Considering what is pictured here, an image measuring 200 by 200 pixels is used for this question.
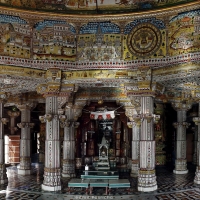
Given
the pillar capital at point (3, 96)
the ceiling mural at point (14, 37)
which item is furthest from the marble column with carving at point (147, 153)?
the pillar capital at point (3, 96)

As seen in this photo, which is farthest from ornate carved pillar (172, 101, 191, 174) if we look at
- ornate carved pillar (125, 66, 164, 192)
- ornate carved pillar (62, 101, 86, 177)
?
ornate carved pillar (62, 101, 86, 177)

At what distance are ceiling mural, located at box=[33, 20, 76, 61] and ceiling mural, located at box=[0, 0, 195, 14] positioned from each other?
1.75ft

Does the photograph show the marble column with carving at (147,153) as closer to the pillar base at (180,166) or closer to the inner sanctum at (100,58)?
the inner sanctum at (100,58)

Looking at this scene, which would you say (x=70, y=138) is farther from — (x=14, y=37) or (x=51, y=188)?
(x=14, y=37)

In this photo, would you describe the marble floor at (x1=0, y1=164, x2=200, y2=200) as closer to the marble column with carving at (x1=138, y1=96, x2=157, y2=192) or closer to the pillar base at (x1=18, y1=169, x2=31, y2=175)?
the marble column with carving at (x1=138, y1=96, x2=157, y2=192)

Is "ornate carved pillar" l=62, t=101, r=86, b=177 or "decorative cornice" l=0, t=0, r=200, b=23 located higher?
"decorative cornice" l=0, t=0, r=200, b=23

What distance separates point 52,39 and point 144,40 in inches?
132

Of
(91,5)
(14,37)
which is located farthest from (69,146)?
(91,5)

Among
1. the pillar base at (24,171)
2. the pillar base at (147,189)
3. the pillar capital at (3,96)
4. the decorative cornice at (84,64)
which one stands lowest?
the pillar base at (24,171)

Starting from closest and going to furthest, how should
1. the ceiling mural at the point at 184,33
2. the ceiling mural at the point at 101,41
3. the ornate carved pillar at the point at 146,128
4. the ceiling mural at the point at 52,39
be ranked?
the ceiling mural at the point at 184,33 < the ceiling mural at the point at 52,39 < the ceiling mural at the point at 101,41 < the ornate carved pillar at the point at 146,128

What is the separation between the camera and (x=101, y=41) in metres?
10.7

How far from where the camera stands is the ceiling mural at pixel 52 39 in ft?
34.5

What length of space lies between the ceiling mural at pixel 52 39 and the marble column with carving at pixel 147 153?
3.63 meters

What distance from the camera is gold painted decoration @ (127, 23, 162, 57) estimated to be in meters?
10.4
